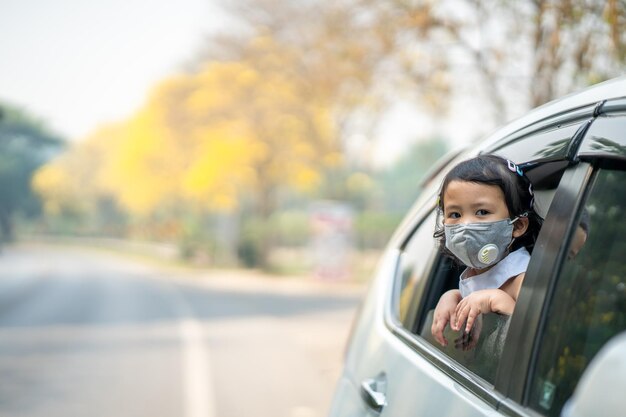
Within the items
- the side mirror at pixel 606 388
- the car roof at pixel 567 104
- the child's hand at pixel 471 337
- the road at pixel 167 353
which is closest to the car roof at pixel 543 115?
the car roof at pixel 567 104

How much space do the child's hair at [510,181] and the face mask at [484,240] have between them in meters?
0.05

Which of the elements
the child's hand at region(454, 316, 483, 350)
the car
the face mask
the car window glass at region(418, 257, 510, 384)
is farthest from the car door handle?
the face mask

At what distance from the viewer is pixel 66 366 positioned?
11.0m

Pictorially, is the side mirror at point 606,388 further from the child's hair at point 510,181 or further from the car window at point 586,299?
the child's hair at point 510,181

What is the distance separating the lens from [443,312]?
2674 millimetres

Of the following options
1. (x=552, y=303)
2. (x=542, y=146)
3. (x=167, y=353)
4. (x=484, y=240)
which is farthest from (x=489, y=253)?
(x=167, y=353)

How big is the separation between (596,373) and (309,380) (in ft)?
30.5

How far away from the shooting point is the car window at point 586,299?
1853 mm

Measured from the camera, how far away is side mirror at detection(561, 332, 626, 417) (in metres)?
1.21

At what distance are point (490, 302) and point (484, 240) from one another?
0.52 ft

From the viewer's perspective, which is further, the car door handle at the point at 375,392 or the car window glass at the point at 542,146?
the car door handle at the point at 375,392

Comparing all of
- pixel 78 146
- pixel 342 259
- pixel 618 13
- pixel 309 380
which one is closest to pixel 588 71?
pixel 618 13

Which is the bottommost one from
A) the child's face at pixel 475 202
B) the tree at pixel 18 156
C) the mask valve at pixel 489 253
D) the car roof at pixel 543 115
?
the mask valve at pixel 489 253

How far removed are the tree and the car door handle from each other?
4777 cm
